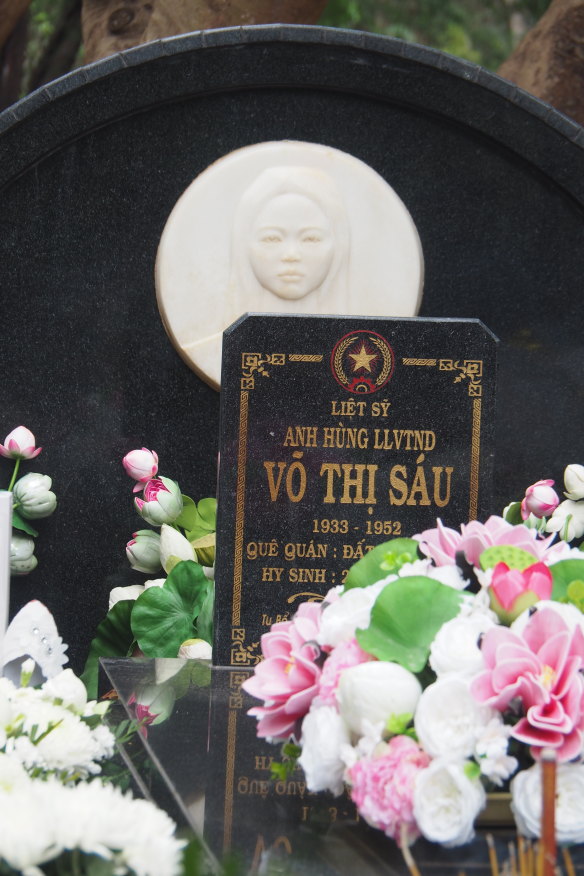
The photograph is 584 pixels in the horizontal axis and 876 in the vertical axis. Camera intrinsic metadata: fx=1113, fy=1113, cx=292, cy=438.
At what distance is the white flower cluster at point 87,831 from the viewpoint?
1.54 meters

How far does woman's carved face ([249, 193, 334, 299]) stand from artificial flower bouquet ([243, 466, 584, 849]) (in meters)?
2.14

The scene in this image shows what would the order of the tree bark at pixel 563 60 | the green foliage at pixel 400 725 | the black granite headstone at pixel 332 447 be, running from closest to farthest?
the green foliage at pixel 400 725 < the black granite headstone at pixel 332 447 < the tree bark at pixel 563 60

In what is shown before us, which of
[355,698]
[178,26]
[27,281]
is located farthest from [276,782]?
[178,26]

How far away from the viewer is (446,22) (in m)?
10.4

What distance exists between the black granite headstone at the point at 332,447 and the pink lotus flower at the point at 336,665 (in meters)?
1.36

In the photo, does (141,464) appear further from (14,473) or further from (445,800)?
(445,800)

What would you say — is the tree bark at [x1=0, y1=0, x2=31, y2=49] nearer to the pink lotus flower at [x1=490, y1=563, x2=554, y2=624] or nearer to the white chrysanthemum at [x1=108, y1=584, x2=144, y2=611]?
the white chrysanthemum at [x1=108, y1=584, x2=144, y2=611]

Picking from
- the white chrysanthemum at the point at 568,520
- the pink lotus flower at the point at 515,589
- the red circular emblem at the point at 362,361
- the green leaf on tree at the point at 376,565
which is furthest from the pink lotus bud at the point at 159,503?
the pink lotus flower at the point at 515,589

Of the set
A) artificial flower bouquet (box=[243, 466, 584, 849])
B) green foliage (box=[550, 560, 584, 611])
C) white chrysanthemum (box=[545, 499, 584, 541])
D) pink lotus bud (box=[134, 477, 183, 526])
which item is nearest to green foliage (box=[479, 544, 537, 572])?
artificial flower bouquet (box=[243, 466, 584, 849])

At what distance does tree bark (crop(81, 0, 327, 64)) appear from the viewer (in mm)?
5449

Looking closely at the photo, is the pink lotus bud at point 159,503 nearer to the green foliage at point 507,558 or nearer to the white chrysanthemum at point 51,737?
the white chrysanthemum at point 51,737

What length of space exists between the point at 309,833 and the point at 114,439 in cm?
239

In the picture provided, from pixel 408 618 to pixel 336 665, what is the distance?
0.16 meters

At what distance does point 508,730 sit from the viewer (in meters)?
1.85
